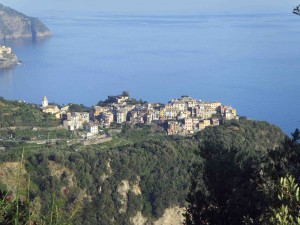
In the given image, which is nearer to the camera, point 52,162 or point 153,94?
point 52,162

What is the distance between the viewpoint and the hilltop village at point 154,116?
49.5 feet

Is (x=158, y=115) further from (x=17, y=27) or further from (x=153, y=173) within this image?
(x=17, y=27)

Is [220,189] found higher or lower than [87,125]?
higher

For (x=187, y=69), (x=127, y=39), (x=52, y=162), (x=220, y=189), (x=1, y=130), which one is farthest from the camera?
(x=127, y=39)


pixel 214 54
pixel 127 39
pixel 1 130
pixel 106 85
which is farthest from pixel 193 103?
pixel 127 39

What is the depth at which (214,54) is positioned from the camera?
33.7 m

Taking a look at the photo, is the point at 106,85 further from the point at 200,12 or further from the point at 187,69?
the point at 200,12

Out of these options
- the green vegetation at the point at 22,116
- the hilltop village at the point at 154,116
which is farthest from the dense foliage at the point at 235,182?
the hilltop village at the point at 154,116

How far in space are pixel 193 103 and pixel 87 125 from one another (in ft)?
10.8

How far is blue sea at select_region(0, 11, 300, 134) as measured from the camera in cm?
2322

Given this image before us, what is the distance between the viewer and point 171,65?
3028 centimetres

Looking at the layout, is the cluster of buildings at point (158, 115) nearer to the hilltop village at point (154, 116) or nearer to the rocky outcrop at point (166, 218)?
the hilltop village at point (154, 116)

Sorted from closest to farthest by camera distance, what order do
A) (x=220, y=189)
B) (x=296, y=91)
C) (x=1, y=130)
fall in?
(x=220, y=189) → (x=1, y=130) → (x=296, y=91)

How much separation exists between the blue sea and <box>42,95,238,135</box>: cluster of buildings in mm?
2329
